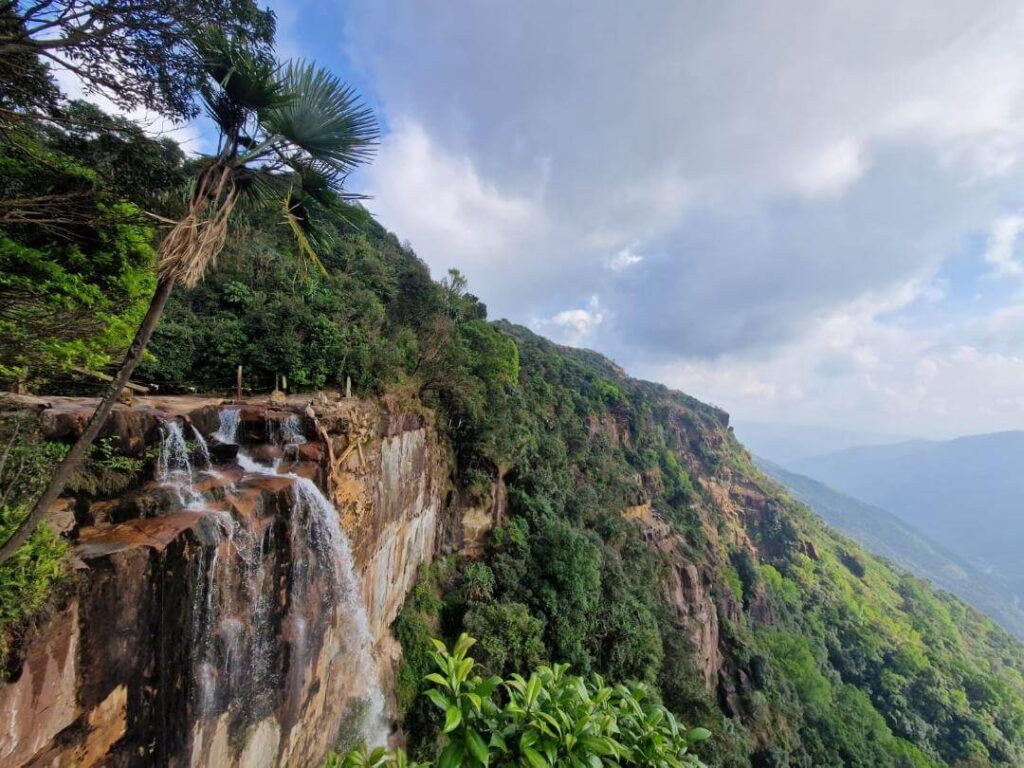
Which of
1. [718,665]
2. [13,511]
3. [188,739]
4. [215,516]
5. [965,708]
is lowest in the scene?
[965,708]

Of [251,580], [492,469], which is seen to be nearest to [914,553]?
[492,469]

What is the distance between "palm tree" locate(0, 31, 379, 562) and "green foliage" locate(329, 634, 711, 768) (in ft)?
10.7

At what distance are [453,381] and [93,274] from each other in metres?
9.44

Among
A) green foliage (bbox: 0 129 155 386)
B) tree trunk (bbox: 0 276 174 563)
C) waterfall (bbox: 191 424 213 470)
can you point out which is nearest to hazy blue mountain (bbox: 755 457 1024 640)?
waterfall (bbox: 191 424 213 470)

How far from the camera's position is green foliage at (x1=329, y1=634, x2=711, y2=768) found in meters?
1.55

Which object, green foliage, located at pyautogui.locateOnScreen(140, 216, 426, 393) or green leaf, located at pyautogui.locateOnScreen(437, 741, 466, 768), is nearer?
green leaf, located at pyautogui.locateOnScreen(437, 741, 466, 768)

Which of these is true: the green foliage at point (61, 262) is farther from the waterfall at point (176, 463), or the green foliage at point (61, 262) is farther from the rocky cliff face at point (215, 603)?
the waterfall at point (176, 463)

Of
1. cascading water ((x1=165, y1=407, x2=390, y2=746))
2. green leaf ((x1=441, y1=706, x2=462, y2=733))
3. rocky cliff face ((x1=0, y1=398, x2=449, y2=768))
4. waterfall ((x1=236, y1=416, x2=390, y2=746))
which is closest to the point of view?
green leaf ((x1=441, y1=706, x2=462, y2=733))

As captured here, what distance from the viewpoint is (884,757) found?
23.0 m

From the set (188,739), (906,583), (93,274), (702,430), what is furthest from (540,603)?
(906,583)

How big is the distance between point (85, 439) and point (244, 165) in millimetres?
2614

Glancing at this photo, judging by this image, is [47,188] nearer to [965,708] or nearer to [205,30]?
[205,30]

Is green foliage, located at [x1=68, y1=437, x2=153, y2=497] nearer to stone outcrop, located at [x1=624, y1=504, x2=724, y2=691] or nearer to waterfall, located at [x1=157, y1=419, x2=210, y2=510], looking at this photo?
waterfall, located at [x1=157, y1=419, x2=210, y2=510]

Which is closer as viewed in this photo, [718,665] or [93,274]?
[93,274]
